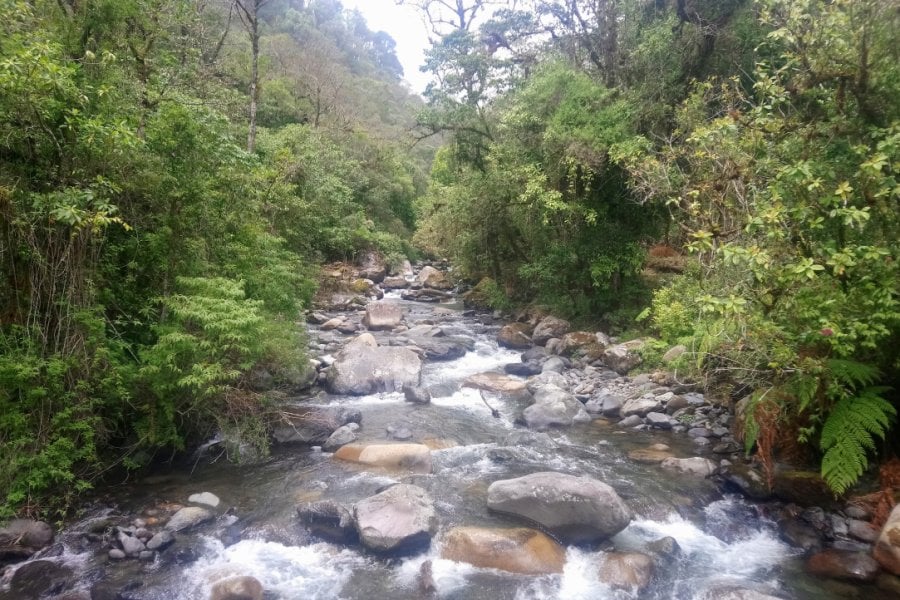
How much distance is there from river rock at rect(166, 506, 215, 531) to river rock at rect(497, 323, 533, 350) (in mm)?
10574

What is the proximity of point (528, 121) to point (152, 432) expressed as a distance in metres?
12.8

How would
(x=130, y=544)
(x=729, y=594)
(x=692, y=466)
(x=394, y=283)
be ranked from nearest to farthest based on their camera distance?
1. (x=729, y=594)
2. (x=130, y=544)
3. (x=692, y=466)
4. (x=394, y=283)

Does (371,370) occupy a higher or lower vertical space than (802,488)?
higher

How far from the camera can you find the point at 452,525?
702 cm

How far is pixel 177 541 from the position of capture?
21.9 ft

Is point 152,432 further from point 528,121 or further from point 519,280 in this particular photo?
point 519,280

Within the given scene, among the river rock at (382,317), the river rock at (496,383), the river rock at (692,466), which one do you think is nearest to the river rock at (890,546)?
the river rock at (692,466)

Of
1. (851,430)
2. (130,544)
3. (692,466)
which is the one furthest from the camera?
(692,466)

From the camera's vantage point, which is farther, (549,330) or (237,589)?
(549,330)

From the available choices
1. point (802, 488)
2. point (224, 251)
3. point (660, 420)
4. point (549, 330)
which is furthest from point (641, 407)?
point (224, 251)

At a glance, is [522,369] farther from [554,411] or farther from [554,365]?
[554,411]

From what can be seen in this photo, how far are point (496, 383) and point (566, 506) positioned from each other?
6.06 metres

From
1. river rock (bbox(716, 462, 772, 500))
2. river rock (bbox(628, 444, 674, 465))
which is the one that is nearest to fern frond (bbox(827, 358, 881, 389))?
river rock (bbox(716, 462, 772, 500))

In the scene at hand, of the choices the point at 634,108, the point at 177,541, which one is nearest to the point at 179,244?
the point at 177,541
